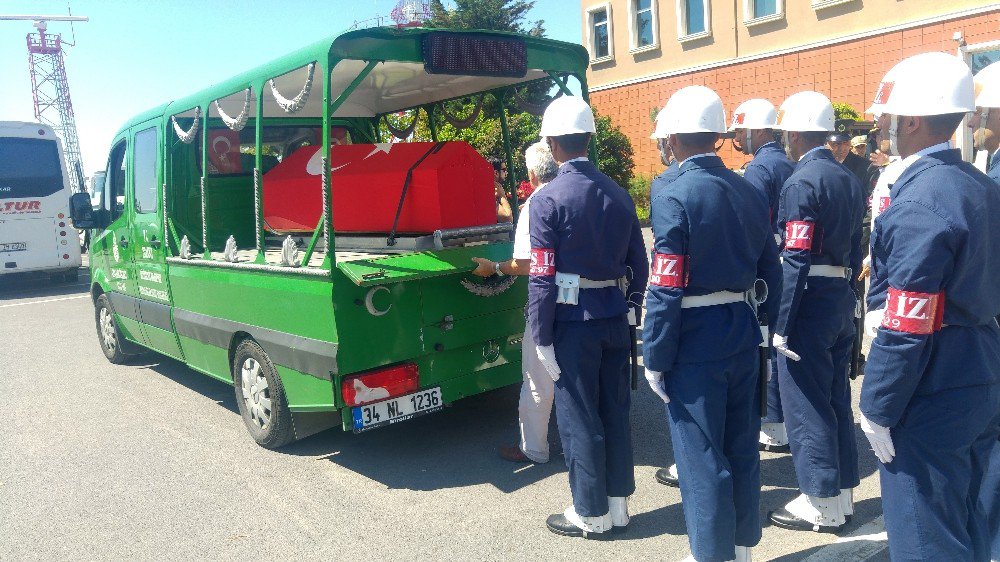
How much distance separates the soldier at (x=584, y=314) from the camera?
3.64 meters

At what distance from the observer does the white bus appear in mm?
15078

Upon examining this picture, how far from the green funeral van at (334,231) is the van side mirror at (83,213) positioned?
255 millimetres

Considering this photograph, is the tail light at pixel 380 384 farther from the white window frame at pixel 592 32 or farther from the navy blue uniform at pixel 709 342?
the white window frame at pixel 592 32

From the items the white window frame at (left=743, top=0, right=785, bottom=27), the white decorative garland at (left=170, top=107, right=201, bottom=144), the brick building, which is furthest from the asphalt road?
the white window frame at (left=743, top=0, right=785, bottom=27)

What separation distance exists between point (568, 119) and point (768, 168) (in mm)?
1682

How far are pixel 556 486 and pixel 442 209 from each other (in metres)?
1.98

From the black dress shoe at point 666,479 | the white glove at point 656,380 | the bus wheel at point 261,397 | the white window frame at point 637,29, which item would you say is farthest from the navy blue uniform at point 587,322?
the white window frame at point 637,29

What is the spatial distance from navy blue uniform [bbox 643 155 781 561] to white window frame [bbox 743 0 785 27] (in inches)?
790

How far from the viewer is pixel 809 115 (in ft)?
13.6

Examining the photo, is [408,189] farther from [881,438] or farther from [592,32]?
[592,32]

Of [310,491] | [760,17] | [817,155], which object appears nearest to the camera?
[817,155]

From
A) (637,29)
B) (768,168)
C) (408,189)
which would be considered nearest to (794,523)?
(768,168)

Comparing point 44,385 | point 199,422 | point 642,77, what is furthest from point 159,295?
point 642,77

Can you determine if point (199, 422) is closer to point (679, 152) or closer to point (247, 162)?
point (247, 162)
